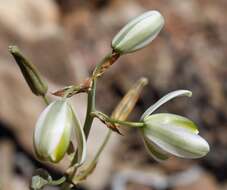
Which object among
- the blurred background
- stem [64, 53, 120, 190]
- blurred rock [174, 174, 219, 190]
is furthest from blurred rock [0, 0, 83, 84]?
stem [64, 53, 120, 190]

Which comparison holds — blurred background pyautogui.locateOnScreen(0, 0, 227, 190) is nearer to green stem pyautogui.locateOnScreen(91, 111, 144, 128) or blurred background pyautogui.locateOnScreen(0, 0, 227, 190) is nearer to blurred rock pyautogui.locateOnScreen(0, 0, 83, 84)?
blurred rock pyautogui.locateOnScreen(0, 0, 83, 84)

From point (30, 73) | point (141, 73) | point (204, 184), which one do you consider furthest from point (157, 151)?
point (204, 184)

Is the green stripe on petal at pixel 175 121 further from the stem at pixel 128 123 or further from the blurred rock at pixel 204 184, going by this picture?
the blurred rock at pixel 204 184

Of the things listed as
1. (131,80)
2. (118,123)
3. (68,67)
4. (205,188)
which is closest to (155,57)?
(131,80)

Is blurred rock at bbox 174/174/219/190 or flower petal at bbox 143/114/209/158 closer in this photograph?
flower petal at bbox 143/114/209/158

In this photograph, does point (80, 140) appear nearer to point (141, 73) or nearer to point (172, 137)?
point (172, 137)

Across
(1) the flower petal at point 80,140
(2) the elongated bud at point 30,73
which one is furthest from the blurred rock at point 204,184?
(1) the flower petal at point 80,140

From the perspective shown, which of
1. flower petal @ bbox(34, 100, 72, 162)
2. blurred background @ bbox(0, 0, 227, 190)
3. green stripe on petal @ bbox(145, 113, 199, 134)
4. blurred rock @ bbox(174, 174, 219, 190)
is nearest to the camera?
flower petal @ bbox(34, 100, 72, 162)
